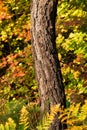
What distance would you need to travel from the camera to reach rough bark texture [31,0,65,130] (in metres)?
4.89

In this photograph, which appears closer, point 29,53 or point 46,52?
point 46,52

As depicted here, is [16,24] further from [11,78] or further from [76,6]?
[76,6]

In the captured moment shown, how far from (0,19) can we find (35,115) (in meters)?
4.60

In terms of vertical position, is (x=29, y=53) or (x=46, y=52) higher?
(x=46, y=52)

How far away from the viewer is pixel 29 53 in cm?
969

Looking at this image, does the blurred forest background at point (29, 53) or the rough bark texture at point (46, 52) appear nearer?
the rough bark texture at point (46, 52)

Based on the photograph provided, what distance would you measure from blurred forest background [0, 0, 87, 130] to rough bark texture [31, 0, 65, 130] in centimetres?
68

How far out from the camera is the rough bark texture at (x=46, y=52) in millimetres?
4885

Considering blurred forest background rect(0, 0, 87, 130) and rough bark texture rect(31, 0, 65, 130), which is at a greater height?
rough bark texture rect(31, 0, 65, 130)

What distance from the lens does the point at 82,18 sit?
7621mm

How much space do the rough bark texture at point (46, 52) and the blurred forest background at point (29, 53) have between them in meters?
0.68

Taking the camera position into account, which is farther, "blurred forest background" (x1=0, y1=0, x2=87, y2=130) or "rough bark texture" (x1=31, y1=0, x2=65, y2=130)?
"blurred forest background" (x1=0, y1=0, x2=87, y2=130)

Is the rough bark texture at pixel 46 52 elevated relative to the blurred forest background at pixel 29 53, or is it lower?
elevated

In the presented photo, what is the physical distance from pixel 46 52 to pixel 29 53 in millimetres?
4781
